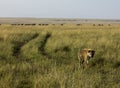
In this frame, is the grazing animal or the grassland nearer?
the grassland

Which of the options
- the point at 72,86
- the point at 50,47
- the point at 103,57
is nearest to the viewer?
the point at 72,86

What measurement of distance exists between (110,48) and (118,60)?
364 centimetres

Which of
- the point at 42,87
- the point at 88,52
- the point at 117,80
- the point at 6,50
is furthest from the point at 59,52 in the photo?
the point at 42,87

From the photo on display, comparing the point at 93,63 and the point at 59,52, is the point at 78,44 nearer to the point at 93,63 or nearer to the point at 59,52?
the point at 59,52

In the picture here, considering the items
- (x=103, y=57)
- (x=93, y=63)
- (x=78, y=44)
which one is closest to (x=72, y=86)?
(x=93, y=63)

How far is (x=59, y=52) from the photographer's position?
14.5 meters

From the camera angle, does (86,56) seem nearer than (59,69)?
No

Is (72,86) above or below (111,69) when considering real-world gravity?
above

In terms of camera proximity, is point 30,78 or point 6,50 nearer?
point 30,78

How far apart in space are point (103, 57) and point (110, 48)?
118 inches

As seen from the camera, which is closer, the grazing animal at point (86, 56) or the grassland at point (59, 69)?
the grassland at point (59, 69)

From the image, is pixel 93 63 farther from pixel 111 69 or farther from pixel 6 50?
pixel 6 50

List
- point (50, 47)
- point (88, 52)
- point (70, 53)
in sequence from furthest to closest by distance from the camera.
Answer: point (50, 47)
point (70, 53)
point (88, 52)

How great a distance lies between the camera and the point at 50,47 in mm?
16047
